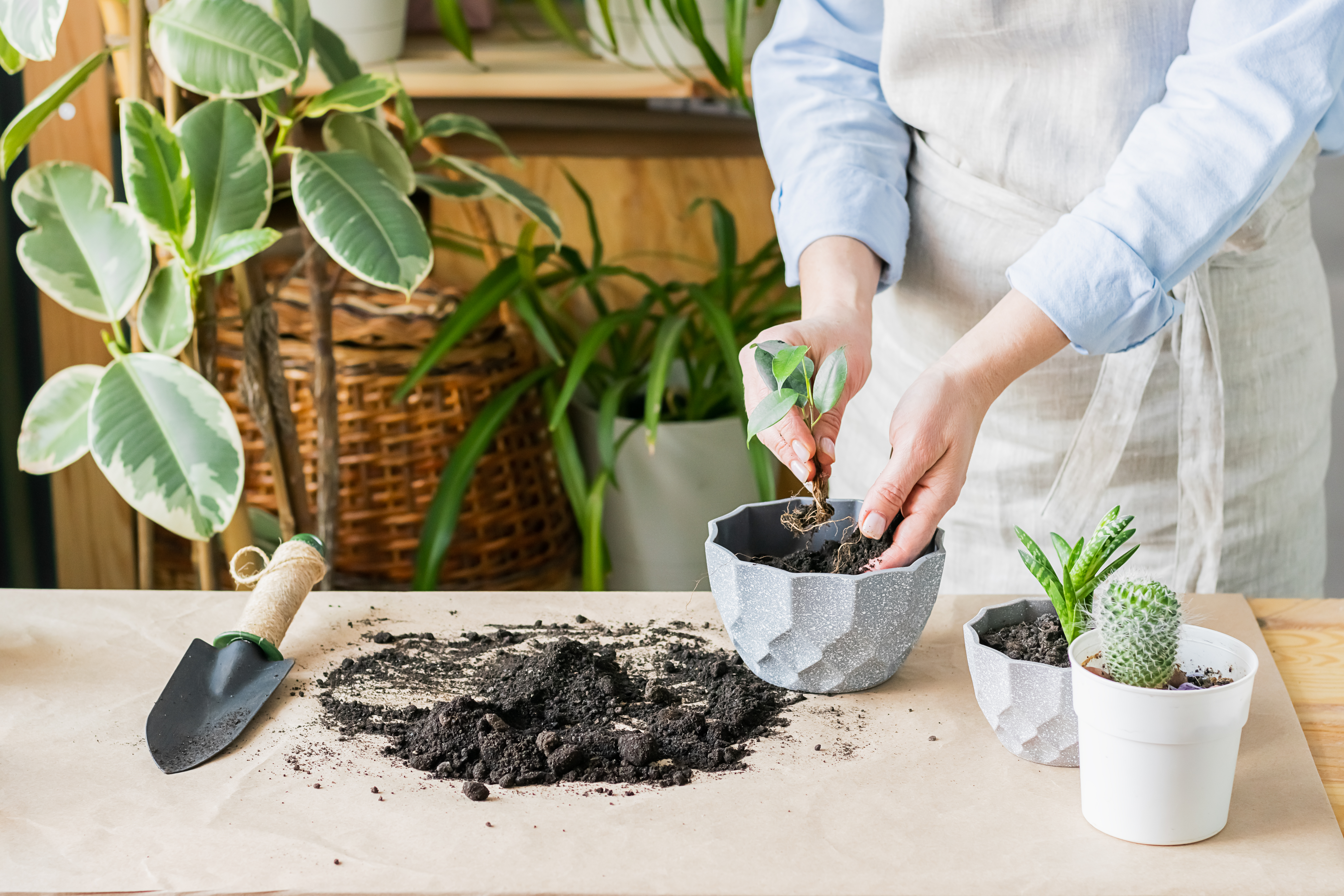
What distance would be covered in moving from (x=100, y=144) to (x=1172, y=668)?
1.67 metres

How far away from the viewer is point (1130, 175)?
872mm

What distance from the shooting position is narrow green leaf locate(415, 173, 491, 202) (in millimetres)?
1558

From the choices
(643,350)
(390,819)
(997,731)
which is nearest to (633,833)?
(390,819)

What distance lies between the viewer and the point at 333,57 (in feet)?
4.85

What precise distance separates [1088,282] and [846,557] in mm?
276

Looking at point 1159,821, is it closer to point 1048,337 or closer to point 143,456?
point 1048,337

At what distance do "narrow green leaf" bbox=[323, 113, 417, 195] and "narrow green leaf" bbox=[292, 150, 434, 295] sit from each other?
0.34 feet

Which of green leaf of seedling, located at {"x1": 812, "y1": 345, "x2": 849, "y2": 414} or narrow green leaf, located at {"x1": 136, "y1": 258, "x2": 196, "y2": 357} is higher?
green leaf of seedling, located at {"x1": 812, "y1": 345, "x2": 849, "y2": 414}

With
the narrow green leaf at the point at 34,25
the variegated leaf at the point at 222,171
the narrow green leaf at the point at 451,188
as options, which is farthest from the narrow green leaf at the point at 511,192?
the narrow green leaf at the point at 34,25

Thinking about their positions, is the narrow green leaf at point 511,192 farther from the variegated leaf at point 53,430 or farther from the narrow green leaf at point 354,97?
the variegated leaf at point 53,430

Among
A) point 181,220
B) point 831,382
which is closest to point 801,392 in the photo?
point 831,382

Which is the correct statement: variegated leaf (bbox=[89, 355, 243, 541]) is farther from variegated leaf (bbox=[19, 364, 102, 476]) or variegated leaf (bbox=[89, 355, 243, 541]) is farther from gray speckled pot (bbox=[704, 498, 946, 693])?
gray speckled pot (bbox=[704, 498, 946, 693])

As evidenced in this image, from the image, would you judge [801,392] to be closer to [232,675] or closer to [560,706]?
Answer: [560,706]

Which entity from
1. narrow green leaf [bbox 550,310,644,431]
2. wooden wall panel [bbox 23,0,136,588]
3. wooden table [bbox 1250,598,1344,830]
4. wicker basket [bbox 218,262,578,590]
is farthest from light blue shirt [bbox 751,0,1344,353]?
wooden wall panel [bbox 23,0,136,588]
